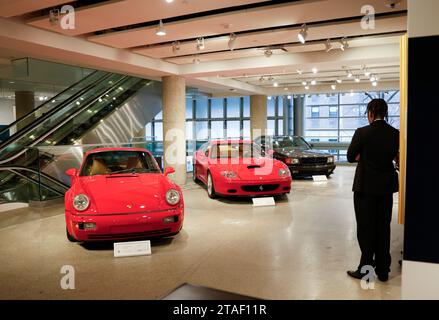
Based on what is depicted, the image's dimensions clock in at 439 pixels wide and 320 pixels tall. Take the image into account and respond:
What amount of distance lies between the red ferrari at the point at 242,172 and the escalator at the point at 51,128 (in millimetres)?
3198

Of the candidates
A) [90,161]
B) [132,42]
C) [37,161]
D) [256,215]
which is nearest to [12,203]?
[37,161]

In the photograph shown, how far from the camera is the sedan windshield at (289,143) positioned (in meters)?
11.8

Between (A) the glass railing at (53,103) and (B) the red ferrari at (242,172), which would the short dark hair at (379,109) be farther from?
(A) the glass railing at (53,103)

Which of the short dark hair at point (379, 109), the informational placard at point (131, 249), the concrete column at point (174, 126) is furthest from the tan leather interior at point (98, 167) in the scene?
the concrete column at point (174, 126)

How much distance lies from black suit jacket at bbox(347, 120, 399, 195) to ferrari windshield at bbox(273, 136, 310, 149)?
27.0ft

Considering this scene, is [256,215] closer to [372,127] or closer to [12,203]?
[372,127]

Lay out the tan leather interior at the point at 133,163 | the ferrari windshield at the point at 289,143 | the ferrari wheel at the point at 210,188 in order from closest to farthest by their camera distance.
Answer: the tan leather interior at the point at 133,163, the ferrari wheel at the point at 210,188, the ferrari windshield at the point at 289,143

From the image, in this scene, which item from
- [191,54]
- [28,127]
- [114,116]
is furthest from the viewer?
[114,116]

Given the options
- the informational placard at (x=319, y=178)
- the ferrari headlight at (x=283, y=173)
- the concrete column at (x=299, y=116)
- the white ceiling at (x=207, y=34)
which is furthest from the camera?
the concrete column at (x=299, y=116)

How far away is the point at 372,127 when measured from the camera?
347 centimetres

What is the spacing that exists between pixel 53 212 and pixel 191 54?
444cm

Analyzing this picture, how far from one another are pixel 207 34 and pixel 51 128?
5.41 metres

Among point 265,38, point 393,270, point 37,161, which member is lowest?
point 393,270

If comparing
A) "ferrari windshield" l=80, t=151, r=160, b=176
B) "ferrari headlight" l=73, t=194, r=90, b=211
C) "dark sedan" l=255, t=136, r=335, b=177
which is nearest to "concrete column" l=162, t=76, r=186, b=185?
"dark sedan" l=255, t=136, r=335, b=177
